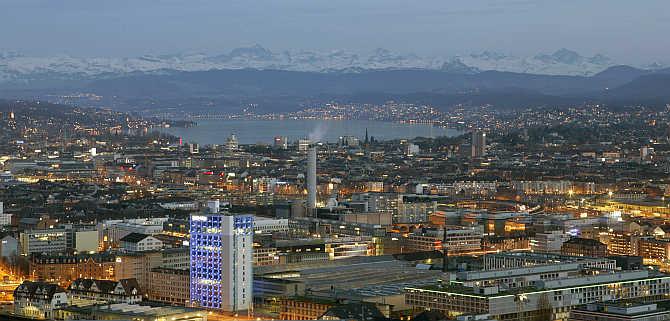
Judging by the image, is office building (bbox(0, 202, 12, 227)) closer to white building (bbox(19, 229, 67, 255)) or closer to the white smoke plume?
white building (bbox(19, 229, 67, 255))

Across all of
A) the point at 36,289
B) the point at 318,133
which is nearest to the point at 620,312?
the point at 36,289

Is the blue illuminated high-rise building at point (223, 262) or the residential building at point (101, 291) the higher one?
the blue illuminated high-rise building at point (223, 262)

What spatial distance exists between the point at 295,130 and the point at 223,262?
269 feet

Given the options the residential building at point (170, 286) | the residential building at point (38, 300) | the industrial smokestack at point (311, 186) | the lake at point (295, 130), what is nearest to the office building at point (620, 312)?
the residential building at point (170, 286)

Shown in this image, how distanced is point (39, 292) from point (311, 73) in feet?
482

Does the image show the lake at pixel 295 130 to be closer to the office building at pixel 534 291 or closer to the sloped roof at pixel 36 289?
the sloped roof at pixel 36 289

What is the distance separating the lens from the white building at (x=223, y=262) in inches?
934

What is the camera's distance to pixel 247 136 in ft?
326

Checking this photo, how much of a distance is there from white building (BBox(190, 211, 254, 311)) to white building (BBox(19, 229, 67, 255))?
773cm

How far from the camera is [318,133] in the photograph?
323 feet

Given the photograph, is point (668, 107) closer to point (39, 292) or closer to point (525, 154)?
point (525, 154)

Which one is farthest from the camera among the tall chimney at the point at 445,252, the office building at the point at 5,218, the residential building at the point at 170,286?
the office building at the point at 5,218

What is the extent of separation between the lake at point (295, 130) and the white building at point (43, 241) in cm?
5412

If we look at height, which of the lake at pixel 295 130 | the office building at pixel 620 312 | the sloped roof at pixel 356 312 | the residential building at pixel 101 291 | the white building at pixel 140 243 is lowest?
the lake at pixel 295 130
